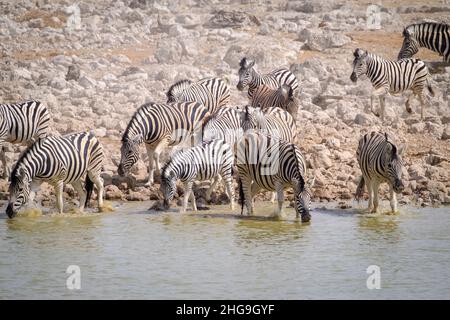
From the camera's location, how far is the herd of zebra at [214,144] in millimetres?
14117

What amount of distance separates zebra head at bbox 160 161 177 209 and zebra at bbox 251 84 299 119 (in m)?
3.98

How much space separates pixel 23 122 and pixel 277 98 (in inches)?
174

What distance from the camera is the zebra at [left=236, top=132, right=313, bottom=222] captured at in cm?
1377

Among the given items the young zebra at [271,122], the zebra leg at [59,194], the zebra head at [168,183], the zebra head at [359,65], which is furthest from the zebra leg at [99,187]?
the zebra head at [359,65]

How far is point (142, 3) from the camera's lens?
30422mm

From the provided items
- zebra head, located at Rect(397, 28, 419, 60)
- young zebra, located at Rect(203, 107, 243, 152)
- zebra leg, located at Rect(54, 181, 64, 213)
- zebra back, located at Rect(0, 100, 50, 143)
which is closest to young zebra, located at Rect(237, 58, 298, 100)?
young zebra, located at Rect(203, 107, 243, 152)

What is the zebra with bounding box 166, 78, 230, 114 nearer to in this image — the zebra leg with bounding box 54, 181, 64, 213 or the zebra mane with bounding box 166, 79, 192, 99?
the zebra mane with bounding box 166, 79, 192, 99

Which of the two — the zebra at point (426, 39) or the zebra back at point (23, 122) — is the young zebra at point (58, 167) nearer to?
the zebra back at point (23, 122)

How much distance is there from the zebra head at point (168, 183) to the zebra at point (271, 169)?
91 cm

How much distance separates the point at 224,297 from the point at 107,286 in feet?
4.08
